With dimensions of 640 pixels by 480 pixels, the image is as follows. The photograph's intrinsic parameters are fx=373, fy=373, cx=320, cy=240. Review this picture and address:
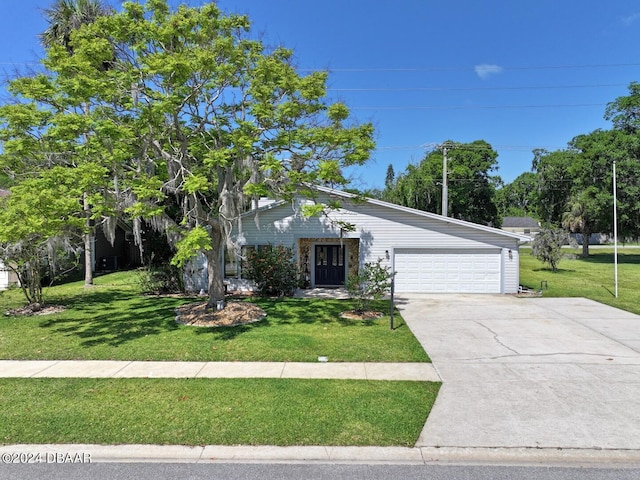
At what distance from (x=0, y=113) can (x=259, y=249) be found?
30.4 feet

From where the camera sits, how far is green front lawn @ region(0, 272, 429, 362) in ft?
24.6

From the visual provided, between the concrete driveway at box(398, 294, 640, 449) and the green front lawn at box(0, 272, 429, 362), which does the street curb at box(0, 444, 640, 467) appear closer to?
the concrete driveway at box(398, 294, 640, 449)

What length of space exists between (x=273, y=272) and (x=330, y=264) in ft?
11.2

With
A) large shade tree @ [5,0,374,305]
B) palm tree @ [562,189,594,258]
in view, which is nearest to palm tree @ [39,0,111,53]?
large shade tree @ [5,0,374,305]

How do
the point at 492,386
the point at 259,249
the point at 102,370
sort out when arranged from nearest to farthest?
1. the point at 492,386
2. the point at 102,370
3. the point at 259,249

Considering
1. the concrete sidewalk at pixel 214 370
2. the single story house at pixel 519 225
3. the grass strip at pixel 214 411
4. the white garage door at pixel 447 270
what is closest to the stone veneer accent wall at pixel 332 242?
the white garage door at pixel 447 270

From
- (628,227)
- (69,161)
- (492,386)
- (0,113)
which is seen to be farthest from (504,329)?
(628,227)

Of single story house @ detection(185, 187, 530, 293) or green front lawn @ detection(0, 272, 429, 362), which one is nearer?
green front lawn @ detection(0, 272, 429, 362)

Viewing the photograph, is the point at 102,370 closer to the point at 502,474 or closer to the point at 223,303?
the point at 223,303

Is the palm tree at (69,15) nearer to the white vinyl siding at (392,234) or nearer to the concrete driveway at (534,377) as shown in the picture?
the white vinyl siding at (392,234)

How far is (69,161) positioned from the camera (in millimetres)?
9758

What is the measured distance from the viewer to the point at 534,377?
6.39 metres

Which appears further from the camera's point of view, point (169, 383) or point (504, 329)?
point (504, 329)

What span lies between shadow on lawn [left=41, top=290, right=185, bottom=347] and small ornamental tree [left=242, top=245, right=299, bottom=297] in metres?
3.01
